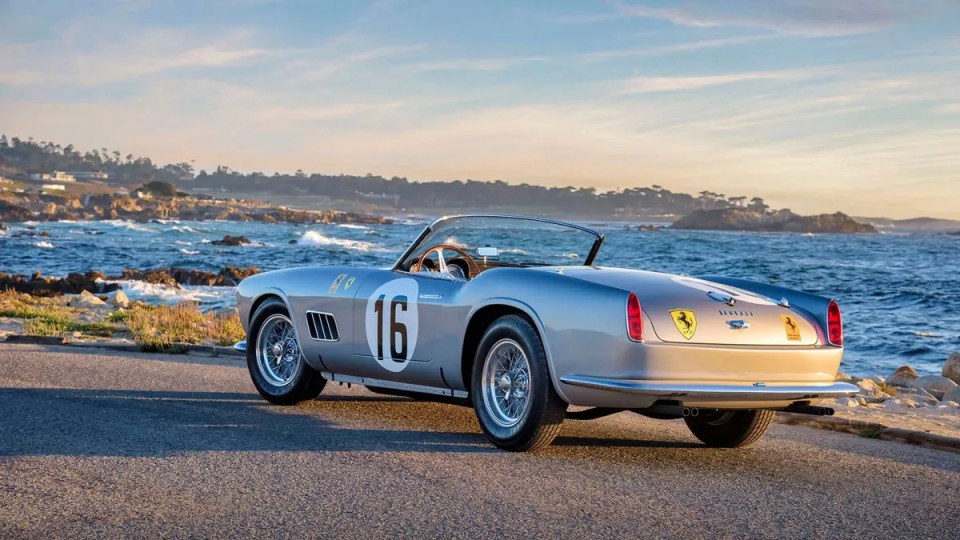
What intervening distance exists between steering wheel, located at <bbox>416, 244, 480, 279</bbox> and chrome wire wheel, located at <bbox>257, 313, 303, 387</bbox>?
133cm

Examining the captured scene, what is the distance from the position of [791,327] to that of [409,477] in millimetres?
2509

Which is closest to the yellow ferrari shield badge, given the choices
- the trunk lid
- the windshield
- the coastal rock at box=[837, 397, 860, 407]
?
the trunk lid

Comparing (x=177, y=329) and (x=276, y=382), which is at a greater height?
(x=276, y=382)

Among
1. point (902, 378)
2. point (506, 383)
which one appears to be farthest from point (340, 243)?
point (506, 383)

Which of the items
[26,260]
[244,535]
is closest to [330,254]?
[26,260]

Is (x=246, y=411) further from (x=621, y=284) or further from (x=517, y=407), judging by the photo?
(x=621, y=284)

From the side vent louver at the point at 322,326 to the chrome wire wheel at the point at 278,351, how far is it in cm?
29

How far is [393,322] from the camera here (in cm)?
793

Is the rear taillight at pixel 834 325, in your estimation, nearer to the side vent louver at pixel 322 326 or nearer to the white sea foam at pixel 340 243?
the side vent louver at pixel 322 326

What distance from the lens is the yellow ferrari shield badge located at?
21.3 feet

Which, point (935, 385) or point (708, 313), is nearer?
point (708, 313)

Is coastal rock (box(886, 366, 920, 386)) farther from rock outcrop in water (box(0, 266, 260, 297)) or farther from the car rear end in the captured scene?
rock outcrop in water (box(0, 266, 260, 297))

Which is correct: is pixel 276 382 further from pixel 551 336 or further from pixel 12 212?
pixel 12 212

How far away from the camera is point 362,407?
8.92m
